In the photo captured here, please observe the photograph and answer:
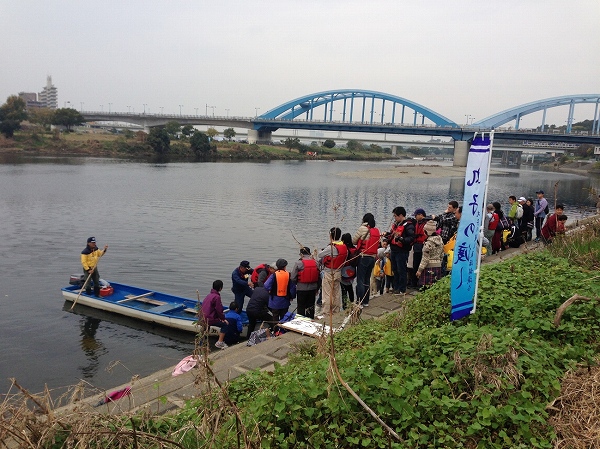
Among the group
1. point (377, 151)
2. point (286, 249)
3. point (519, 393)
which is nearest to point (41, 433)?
point (519, 393)

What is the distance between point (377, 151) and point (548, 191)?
8594 centimetres

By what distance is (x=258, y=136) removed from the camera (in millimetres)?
82938

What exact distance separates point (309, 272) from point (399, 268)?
1.84 meters

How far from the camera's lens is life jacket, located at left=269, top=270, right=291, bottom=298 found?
27.0 ft

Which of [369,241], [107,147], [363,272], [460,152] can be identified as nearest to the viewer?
[369,241]

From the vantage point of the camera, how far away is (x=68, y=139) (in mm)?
67062

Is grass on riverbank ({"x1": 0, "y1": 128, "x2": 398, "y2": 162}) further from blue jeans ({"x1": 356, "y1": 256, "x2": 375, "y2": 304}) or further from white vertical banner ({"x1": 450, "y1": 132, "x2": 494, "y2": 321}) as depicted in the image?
white vertical banner ({"x1": 450, "y1": 132, "x2": 494, "y2": 321})

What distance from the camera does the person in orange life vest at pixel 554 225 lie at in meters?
10.8

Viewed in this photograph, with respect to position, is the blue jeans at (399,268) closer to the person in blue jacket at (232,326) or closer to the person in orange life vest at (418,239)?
the person in orange life vest at (418,239)

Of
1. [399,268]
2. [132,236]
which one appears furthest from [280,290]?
[132,236]

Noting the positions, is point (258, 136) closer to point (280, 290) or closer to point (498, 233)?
point (498, 233)

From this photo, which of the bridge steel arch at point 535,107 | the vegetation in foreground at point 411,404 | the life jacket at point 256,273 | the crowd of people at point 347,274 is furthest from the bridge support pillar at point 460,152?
the vegetation in foreground at point 411,404

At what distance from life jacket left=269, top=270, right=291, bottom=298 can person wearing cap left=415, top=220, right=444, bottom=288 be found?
234 centimetres

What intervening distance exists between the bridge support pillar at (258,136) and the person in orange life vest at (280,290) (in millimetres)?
75200
